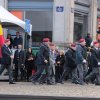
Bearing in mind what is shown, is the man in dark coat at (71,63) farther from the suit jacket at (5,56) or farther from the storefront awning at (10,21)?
the storefront awning at (10,21)

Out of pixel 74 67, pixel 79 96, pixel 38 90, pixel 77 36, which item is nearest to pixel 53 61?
pixel 74 67

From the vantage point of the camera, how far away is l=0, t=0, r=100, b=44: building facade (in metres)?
27.9

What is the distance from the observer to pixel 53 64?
21.6 m

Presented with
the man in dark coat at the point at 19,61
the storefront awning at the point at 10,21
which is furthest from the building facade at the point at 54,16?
the man in dark coat at the point at 19,61

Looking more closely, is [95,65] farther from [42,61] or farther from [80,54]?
[42,61]

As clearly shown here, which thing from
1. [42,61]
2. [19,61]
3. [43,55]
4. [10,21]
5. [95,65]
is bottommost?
[95,65]

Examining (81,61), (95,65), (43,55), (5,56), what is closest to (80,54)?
(81,61)

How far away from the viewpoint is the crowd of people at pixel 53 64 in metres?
21.3

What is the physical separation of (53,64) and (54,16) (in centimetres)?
688

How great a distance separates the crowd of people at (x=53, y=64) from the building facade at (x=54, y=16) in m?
4.69

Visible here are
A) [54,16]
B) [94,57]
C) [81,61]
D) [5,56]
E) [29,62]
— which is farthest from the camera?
[54,16]

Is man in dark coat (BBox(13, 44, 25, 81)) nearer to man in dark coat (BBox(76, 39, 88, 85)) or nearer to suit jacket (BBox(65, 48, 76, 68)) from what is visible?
suit jacket (BBox(65, 48, 76, 68))

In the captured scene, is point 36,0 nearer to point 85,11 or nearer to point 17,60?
point 85,11

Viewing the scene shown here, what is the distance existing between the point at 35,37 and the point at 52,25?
4.03ft
